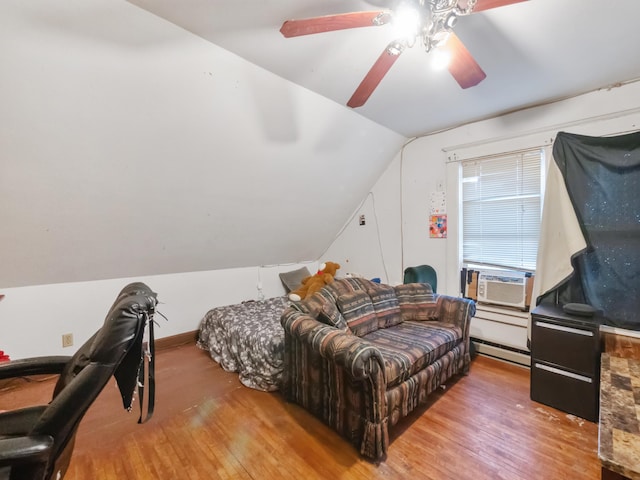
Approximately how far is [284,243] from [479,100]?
2.78m

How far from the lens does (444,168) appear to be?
3.38m

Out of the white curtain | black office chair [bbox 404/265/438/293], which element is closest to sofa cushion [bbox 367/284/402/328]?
black office chair [bbox 404/265/438/293]

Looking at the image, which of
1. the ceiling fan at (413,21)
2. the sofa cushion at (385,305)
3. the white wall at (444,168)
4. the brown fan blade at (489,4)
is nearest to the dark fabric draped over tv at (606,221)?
the white wall at (444,168)

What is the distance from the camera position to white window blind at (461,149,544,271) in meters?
2.83

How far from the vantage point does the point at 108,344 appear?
98cm

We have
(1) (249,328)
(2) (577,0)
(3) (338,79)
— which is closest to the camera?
(2) (577,0)

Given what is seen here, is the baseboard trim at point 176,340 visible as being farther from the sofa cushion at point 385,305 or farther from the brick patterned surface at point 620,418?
the brick patterned surface at point 620,418

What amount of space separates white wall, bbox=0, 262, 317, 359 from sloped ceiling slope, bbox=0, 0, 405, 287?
0.48 ft

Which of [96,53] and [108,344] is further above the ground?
[96,53]

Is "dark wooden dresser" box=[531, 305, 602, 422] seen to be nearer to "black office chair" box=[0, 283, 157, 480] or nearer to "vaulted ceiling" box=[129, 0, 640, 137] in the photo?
"vaulted ceiling" box=[129, 0, 640, 137]

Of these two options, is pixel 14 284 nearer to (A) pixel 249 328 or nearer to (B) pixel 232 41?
(A) pixel 249 328

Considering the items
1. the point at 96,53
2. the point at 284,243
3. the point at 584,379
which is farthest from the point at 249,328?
the point at 584,379

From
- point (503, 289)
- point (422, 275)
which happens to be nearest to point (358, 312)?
point (422, 275)

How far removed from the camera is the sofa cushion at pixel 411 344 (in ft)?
6.24
